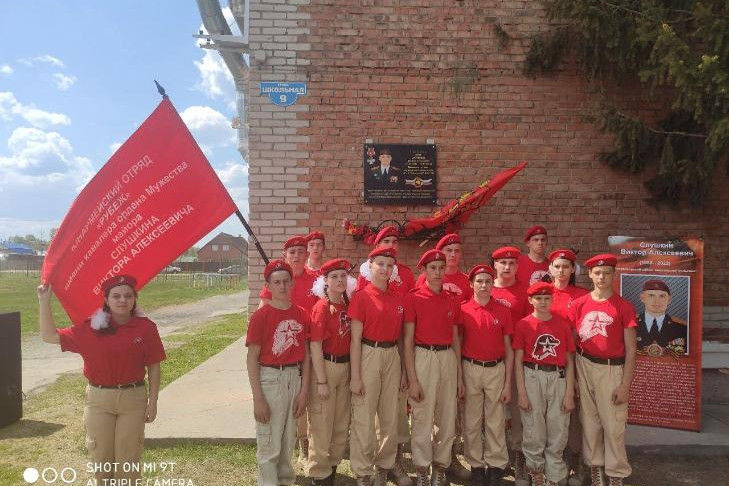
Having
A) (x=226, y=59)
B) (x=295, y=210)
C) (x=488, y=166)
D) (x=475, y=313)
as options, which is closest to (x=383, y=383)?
(x=475, y=313)

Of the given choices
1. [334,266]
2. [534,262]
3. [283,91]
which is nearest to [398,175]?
[283,91]

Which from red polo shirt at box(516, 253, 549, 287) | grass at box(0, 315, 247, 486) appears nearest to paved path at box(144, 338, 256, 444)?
grass at box(0, 315, 247, 486)

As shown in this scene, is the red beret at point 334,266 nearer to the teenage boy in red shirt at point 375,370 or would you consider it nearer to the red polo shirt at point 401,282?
the teenage boy in red shirt at point 375,370

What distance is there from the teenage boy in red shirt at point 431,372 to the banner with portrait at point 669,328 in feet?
7.62

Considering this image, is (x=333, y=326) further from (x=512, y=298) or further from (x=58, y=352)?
(x=58, y=352)

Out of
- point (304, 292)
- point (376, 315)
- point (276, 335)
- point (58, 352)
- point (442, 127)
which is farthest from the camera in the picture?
point (58, 352)

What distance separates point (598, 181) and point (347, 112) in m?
3.05

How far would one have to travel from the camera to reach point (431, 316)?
369cm

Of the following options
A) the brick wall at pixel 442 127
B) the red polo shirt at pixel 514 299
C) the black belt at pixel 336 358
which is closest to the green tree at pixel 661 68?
the brick wall at pixel 442 127

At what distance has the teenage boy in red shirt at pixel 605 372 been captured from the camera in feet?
11.8

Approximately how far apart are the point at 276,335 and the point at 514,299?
1.94 m

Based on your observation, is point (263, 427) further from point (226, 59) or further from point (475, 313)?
point (226, 59)

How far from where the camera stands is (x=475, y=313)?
3.80 metres

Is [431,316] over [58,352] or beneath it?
over
